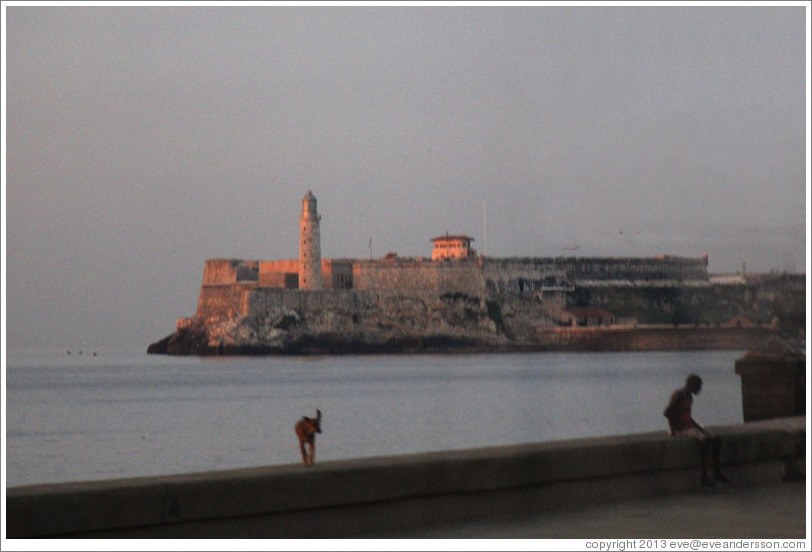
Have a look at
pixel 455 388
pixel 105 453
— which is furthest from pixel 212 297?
pixel 105 453

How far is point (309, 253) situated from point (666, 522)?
71.7m

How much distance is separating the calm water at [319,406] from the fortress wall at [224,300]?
9.67ft

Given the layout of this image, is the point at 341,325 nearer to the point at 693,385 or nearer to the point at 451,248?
the point at 451,248

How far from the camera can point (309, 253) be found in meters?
75.5

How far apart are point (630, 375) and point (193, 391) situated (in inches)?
839

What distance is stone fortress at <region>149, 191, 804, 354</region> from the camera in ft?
237

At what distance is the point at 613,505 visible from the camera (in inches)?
177

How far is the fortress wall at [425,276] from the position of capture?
237ft

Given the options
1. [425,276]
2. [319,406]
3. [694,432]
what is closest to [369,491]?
[694,432]

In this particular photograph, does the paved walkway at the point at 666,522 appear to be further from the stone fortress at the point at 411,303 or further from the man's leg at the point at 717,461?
the stone fortress at the point at 411,303

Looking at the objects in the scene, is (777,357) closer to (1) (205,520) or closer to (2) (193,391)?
(1) (205,520)

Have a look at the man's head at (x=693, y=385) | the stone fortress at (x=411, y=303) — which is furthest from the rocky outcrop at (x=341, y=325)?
the man's head at (x=693, y=385)

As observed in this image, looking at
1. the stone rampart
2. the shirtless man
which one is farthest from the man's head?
the stone rampart

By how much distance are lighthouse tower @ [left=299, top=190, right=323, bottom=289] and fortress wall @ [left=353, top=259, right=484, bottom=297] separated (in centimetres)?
295
